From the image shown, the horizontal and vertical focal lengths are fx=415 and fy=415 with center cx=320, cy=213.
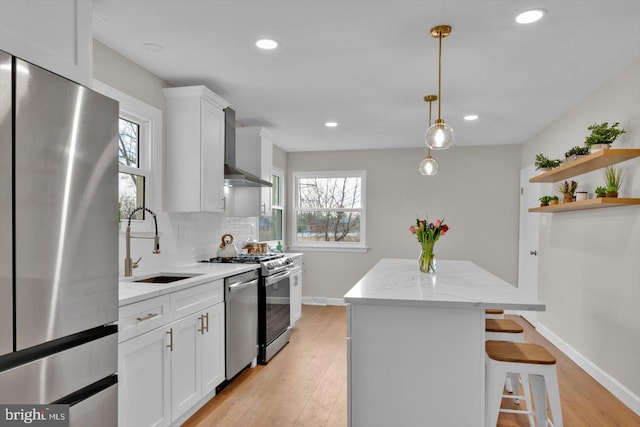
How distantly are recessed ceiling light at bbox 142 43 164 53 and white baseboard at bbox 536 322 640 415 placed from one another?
13.2 ft

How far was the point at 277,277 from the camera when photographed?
411 centimetres

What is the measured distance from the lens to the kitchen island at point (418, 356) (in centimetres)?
204

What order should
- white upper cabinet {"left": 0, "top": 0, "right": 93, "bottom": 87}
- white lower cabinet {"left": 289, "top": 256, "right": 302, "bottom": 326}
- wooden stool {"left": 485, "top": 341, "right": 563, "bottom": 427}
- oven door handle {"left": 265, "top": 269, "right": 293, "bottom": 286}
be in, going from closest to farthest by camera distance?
white upper cabinet {"left": 0, "top": 0, "right": 93, "bottom": 87}, wooden stool {"left": 485, "top": 341, "right": 563, "bottom": 427}, oven door handle {"left": 265, "top": 269, "right": 293, "bottom": 286}, white lower cabinet {"left": 289, "top": 256, "right": 302, "bottom": 326}

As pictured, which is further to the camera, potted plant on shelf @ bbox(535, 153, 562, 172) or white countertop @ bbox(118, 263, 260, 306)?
potted plant on shelf @ bbox(535, 153, 562, 172)

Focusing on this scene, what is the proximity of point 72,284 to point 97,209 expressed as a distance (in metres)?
0.29

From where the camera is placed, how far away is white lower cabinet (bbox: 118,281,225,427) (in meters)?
2.11

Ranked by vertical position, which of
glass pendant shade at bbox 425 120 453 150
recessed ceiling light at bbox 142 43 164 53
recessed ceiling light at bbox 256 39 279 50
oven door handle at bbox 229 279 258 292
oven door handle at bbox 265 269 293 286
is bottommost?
oven door handle at bbox 265 269 293 286

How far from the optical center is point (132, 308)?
2.13 meters

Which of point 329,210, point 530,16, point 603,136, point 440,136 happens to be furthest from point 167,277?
point 329,210

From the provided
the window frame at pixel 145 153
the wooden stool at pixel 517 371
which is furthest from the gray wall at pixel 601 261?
the window frame at pixel 145 153

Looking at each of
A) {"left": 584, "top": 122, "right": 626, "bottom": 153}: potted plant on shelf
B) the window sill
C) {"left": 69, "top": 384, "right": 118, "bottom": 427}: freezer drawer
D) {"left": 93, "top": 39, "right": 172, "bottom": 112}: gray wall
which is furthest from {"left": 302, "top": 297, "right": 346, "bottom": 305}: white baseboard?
{"left": 69, "top": 384, "right": 118, "bottom": 427}: freezer drawer

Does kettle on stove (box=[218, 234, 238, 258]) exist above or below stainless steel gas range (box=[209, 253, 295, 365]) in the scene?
above

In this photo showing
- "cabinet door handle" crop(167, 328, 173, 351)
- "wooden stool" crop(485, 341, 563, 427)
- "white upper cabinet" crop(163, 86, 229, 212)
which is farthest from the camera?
"white upper cabinet" crop(163, 86, 229, 212)

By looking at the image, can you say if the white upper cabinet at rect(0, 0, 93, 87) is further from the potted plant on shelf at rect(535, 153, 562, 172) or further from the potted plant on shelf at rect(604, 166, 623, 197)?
the potted plant on shelf at rect(535, 153, 562, 172)
